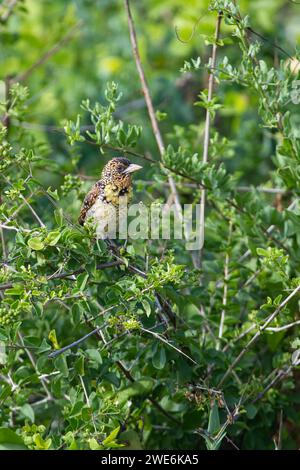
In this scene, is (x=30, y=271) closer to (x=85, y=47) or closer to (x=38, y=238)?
(x=38, y=238)

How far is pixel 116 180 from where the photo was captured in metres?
3.55

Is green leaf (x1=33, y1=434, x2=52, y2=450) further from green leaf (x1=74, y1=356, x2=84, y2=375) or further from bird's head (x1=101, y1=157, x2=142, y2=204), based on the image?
bird's head (x1=101, y1=157, x2=142, y2=204)

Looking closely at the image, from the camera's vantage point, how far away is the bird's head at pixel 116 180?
354 cm

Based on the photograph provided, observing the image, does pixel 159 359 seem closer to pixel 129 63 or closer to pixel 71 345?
pixel 71 345

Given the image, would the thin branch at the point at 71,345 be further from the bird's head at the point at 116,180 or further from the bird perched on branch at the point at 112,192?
the bird's head at the point at 116,180

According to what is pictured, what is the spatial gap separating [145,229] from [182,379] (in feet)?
1.91

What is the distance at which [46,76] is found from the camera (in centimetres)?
799

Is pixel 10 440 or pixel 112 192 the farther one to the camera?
pixel 112 192

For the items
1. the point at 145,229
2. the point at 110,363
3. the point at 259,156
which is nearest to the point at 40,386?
the point at 110,363

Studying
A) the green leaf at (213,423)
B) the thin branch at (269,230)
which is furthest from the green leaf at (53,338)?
the thin branch at (269,230)

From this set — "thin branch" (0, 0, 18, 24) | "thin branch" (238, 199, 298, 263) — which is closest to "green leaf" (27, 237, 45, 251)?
"thin branch" (238, 199, 298, 263)

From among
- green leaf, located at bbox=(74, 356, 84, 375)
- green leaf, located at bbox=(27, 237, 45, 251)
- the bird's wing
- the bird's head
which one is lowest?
green leaf, located at bbox=(74, 356, 84, 375)

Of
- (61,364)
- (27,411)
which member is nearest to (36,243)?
(61,364)

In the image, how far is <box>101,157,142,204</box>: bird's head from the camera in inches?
139
